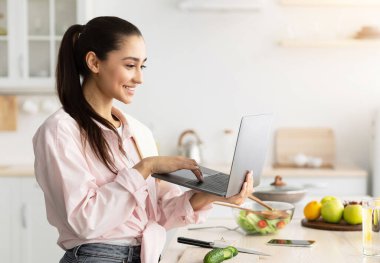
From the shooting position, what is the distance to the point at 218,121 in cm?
486

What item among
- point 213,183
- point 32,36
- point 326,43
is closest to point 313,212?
point 213,183

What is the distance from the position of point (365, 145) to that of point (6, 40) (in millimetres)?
2507

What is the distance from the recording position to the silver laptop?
194 cm

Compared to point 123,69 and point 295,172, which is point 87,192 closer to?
point 123,69

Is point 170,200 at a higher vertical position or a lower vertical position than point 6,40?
lower

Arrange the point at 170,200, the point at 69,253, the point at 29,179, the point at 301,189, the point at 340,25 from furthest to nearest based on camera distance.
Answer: the point at 340,25 < the point at 29,179 < the point at 301,189 < the point at 170,200 < the point at 69,253

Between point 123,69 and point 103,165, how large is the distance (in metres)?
0.29

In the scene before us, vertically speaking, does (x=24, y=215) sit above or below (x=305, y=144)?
below

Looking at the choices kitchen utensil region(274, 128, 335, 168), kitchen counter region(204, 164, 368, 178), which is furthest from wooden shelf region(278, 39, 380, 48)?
kitchen counter region(204, 164, 368, 178)

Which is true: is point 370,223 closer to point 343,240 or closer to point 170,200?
point 343,240

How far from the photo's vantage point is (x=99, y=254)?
200 centimetres

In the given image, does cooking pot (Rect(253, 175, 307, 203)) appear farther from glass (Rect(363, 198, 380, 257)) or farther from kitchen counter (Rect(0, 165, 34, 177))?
kitchen counter (Rect(0, 165, 34, 177))

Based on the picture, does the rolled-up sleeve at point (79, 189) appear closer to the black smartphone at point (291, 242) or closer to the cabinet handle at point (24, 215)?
the black smartphone at point (291, 242)

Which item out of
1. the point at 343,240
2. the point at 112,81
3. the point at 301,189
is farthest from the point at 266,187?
the point at 112,81
